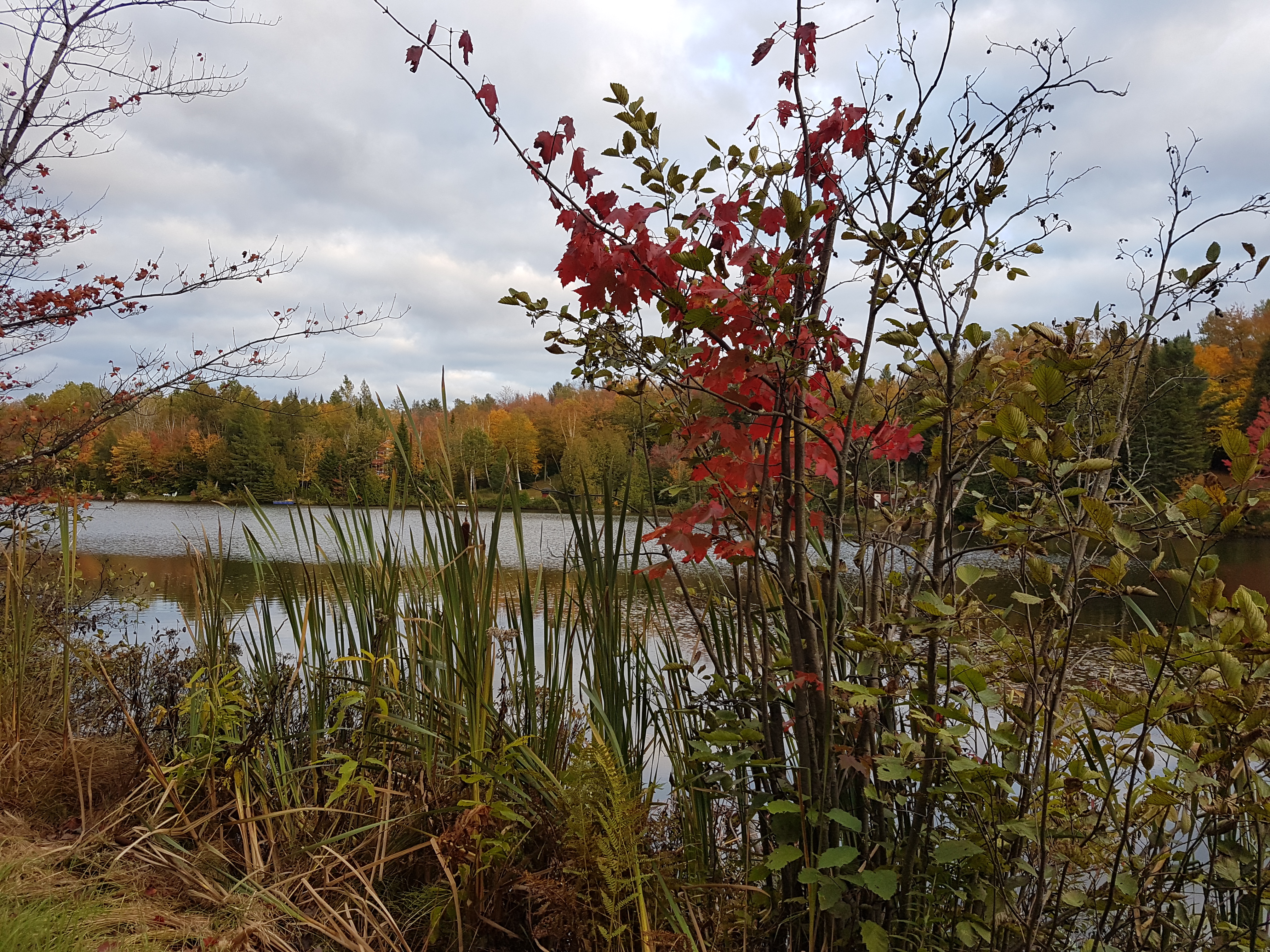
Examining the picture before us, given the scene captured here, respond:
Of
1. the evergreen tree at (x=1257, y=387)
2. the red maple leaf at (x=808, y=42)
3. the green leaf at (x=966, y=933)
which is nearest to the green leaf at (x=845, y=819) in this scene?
the green leaf at (x=966, y=933)

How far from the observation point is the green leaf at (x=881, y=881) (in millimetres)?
1223

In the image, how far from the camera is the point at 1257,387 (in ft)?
66.3

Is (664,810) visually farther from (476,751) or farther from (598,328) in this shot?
(598,328)

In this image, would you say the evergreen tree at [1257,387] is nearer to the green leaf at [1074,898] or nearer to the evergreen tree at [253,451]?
the evergreen tree at [253,451]

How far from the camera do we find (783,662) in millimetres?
1490

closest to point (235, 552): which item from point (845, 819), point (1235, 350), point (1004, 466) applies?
point (845, 819)

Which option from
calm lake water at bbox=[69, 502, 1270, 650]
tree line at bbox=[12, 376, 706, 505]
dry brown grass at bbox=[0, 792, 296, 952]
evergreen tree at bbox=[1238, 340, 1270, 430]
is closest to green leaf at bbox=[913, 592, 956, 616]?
tree line at bbox=[12, 376, 706, 505]

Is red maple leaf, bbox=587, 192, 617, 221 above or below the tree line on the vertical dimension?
above

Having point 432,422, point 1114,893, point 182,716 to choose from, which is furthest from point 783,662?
point 182,716

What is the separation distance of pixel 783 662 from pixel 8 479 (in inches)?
185

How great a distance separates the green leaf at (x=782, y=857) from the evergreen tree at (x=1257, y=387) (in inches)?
949

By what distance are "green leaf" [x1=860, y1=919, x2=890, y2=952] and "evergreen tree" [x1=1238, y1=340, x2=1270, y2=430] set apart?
2402cm

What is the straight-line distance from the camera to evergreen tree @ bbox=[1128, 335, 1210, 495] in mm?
1788

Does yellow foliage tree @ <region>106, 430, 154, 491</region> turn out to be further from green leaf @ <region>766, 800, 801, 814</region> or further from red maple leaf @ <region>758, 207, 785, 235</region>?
green leaf @ <region>766, 800, 801, 814</region>
